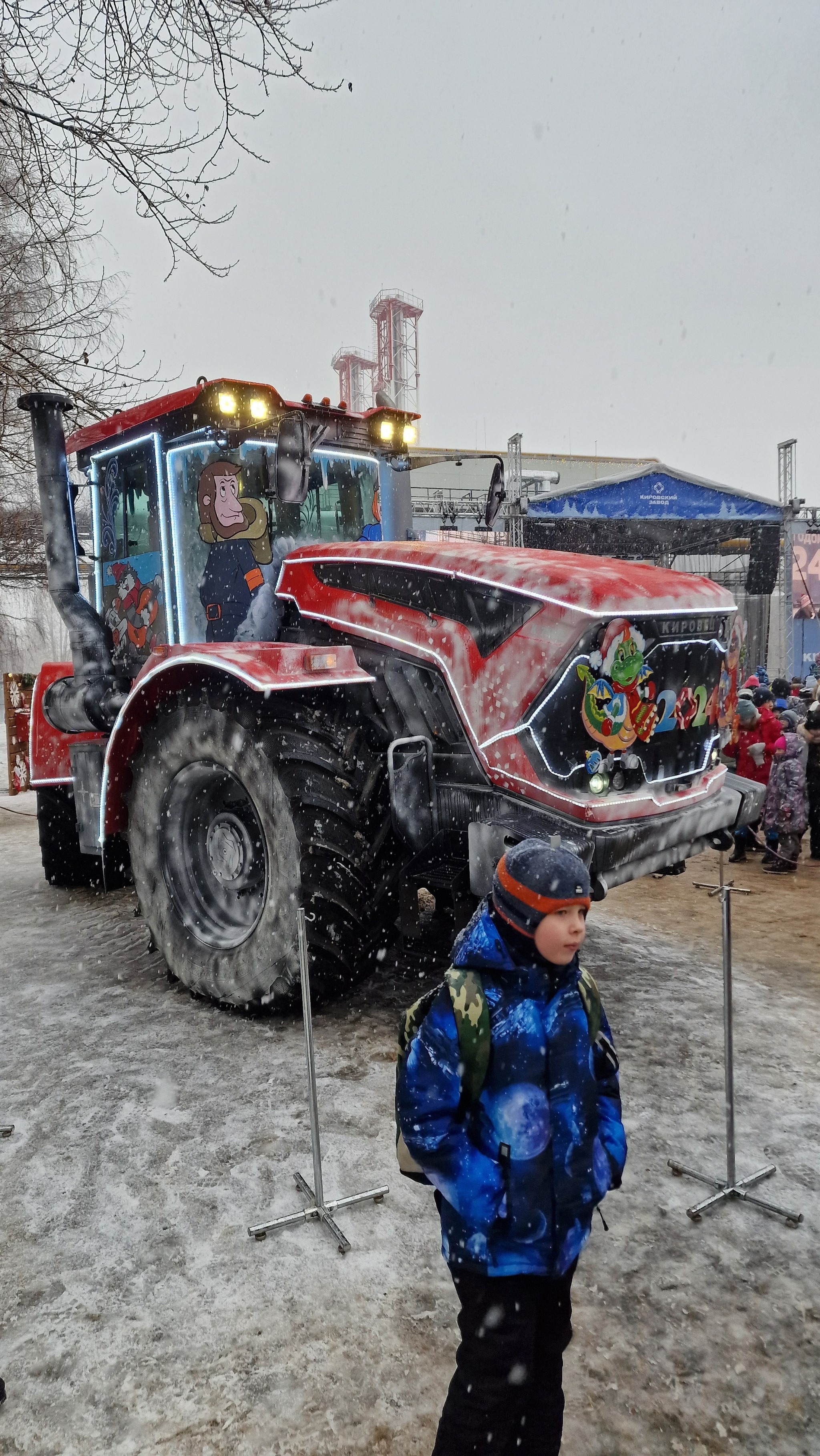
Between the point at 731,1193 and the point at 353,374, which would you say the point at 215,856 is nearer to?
the point at 731,1193

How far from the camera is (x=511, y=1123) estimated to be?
1735 millimetres

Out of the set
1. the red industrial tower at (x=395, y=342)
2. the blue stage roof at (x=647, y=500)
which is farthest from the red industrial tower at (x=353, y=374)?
the blue stage roof at (x=647, y=500)

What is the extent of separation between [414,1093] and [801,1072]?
267 centimetres

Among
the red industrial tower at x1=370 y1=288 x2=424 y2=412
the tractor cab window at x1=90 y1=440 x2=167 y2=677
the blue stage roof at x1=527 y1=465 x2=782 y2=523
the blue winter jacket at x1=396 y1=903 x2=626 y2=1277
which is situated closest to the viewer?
the blue winter jacket at x1=396 y1=903 x2=626 y2=1277

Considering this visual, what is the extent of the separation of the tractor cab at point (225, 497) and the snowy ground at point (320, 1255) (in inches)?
79.2

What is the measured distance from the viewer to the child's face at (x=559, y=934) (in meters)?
1.75

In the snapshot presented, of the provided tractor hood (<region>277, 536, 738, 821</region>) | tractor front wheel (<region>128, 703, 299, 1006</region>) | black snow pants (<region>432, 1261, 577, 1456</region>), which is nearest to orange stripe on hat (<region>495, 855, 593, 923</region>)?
black snow pants (<region>432, 1261, 577, 1456</region>)

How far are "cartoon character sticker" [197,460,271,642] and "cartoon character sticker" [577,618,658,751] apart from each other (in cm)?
193

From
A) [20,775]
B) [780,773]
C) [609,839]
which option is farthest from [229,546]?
[20,775]

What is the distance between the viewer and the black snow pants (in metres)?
1.74

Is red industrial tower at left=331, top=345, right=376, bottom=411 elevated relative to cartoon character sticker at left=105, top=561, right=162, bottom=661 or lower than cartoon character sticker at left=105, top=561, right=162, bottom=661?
elevated

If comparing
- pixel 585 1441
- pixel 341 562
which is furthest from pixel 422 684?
pixel 585 1441

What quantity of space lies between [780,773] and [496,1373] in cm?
672

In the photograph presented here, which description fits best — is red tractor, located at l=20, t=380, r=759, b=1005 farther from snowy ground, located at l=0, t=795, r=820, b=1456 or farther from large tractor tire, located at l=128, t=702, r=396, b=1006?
snowy ground, located at l=0, t=795, r=820, b=1456
